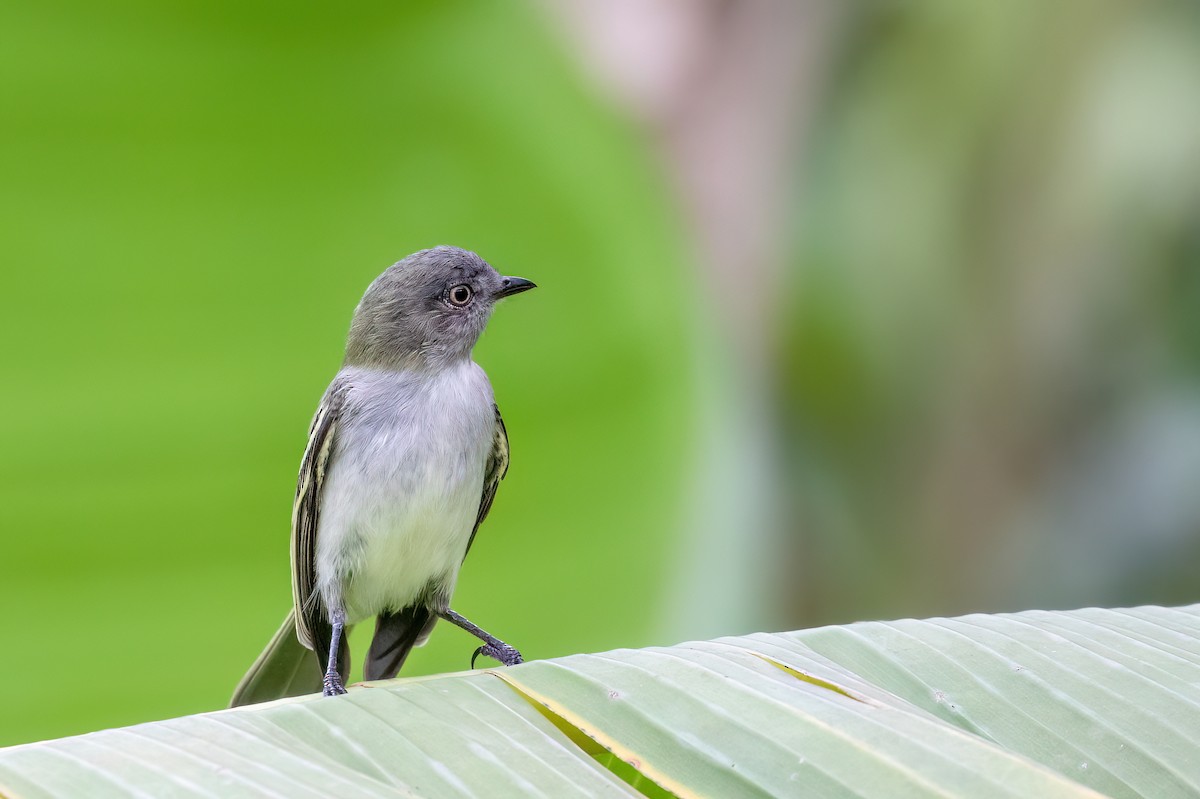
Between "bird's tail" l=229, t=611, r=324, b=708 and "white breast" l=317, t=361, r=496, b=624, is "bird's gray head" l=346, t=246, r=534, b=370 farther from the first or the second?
"bird's tail" l=229, t=611, r=324, b=708

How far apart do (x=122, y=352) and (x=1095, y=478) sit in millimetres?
3389

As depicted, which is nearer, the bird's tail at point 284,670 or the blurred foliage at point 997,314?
the bird's tail at point 284,670

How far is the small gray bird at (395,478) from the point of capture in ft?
6.64

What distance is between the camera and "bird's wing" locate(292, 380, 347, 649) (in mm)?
2123

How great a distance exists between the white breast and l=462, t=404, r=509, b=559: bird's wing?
45mm

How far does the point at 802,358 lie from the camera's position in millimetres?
4219

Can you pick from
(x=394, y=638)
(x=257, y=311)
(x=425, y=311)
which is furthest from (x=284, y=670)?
(x=257, y=311)

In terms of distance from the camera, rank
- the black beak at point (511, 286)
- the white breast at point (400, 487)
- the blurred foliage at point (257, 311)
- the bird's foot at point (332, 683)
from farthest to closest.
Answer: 1. the blurred foliage at point (257, 311)
2. the black beak at point (511, 286)
3. the white breast at point (400, 487)
4. the bird's foot at point (332, 683)

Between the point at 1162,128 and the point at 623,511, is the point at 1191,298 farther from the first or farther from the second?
the point at 623,511

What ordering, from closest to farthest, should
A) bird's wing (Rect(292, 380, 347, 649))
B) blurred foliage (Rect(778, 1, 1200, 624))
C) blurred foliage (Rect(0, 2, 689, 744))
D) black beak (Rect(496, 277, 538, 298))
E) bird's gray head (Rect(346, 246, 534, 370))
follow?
bird's wing (Rect(292, 380, 347, 649)), bird's gray head (Rect(346, 246, 534, 370)), black beak (Rect(496, 277, 538, 298)), blurred foliage (Rect(0, 2, 689, 744)), blurred foliage (Rect(778, 1, 1200, 624))

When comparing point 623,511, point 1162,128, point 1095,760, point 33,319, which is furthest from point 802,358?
point 1095,760

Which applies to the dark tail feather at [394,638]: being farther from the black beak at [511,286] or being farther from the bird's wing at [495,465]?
the black beak at [511,286]

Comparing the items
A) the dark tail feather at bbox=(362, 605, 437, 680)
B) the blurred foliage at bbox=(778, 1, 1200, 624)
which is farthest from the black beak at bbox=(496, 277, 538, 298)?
the blurred foliage at bbox=(778, 1, 1200, 624)

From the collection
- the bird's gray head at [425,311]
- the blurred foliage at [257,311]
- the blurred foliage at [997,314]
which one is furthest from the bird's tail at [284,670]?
the blurred foliage at [997,314]
